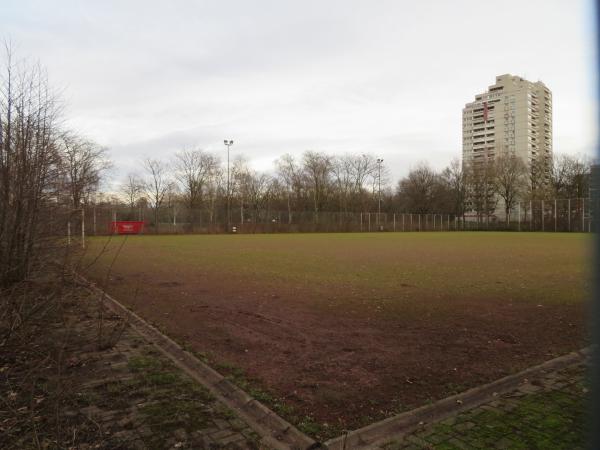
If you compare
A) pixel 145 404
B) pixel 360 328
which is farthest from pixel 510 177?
pixel 145 404

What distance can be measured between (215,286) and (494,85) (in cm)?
12159

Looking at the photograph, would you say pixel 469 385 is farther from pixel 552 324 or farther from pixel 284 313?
pixel 284 313

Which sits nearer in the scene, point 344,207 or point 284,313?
point 284,313

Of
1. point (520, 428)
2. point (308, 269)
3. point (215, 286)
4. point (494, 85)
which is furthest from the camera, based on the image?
point (494, 85)

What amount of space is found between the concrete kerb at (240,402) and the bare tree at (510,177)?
72.3 meters

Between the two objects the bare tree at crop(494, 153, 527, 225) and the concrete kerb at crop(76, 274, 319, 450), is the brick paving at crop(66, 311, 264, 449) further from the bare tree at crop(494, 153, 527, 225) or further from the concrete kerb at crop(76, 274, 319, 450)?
the bare tree at crop(494, 153, 527, 225)

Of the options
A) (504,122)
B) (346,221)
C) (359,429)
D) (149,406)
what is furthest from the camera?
(504,122)

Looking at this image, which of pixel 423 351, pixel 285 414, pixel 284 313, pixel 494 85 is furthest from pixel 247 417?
pixel 494 85

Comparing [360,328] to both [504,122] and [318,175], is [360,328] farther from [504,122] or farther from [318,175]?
[504,122]

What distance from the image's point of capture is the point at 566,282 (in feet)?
37.7

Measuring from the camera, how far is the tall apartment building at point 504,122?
95.2 m

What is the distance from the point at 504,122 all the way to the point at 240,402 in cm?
11808

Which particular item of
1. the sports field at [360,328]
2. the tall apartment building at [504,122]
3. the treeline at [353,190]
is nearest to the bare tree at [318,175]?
the treeline at [353,190]

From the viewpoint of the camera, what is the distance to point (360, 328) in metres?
6.84
